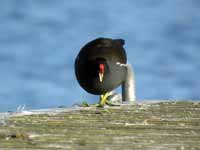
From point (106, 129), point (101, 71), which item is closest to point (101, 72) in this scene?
point (101, 71)

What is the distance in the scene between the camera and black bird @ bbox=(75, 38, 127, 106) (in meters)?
8.49

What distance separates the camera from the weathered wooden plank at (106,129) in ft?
13.6

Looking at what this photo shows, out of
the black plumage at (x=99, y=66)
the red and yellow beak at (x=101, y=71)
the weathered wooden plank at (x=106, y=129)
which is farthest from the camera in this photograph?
the black plumage at (x=99, y=66)

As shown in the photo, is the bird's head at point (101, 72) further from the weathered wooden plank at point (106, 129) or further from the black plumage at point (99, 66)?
the weathered wooden plank at point (106, 129)

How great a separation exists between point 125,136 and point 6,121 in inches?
47.4

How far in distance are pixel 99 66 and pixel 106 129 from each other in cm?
360

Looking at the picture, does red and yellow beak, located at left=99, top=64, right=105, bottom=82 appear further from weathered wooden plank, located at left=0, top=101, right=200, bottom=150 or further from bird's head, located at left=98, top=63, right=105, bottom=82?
weathered wooden plank, located at left=0, top=101, right=200, bottom=150

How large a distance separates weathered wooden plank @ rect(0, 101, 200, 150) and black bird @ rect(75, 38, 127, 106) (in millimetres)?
1987

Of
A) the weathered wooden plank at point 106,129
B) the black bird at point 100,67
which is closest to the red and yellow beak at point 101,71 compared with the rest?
the black bird at point 100,67

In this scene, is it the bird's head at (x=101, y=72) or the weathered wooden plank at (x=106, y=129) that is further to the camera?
the bird's head at (x=101, y=72)

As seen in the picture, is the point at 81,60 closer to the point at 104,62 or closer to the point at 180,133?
the point at 104,62

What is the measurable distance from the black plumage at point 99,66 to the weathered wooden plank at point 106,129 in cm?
200

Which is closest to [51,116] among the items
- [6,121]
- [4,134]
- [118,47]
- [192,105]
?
[6,121]

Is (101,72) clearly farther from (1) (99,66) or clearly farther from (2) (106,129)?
(2) (106,129)
